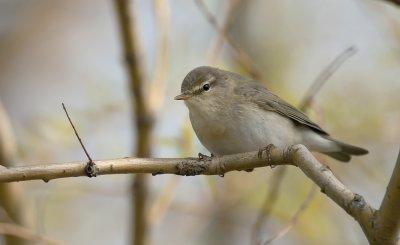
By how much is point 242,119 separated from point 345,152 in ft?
4.23

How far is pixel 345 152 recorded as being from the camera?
5.89 meters

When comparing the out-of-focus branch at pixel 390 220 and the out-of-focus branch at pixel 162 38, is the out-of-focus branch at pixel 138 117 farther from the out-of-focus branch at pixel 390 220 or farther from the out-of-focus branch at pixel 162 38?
the out-of-focus branch at pixel 390 220

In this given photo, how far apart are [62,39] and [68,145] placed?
4350mm

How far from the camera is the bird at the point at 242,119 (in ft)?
16.4

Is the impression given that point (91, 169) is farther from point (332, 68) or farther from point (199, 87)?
point (199, 87)

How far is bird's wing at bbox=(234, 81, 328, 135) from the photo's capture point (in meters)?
5.45

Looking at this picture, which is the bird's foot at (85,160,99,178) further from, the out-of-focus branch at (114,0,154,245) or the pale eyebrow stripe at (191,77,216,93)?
the pale eyebrow stripe at (191,77,216,93)

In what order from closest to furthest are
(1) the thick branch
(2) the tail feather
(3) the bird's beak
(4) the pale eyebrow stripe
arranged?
1. (1) the thick branch
2. (3) the bird's beak
3. (4) the pale eyebrow stripe
4. (2) the tail feather

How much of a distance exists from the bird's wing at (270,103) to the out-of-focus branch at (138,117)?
0.81 meters

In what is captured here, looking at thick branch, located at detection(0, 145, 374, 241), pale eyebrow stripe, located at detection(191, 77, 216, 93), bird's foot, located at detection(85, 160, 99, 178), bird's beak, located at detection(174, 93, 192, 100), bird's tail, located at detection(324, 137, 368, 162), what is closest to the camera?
thick branch, located at detection(0, 145, 374, 241)

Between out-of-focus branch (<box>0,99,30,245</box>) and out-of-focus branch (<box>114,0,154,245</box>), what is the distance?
34.9 inches

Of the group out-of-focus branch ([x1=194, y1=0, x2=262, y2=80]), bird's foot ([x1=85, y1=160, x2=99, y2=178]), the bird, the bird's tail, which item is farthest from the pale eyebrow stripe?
bird's foot ([x1=85, y1=160, x2=99, y2=178])

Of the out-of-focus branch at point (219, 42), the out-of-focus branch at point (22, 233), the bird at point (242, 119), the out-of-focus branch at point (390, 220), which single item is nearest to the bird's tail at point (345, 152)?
the bird at point (242, 119)

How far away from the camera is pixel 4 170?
3.08 meters
